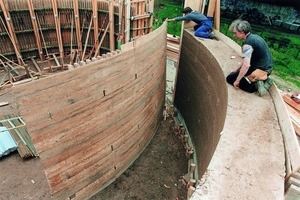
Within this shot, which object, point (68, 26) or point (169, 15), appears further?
point (169, 15)

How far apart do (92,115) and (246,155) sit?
383 cm

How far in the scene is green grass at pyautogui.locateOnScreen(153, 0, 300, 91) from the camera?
13.2 metres

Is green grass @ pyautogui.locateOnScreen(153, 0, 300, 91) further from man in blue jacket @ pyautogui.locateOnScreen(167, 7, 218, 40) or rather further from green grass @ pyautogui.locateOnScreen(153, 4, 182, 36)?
man in blue jacket @ pyautogui.locateOnScreen(167, 7, 218, 40)

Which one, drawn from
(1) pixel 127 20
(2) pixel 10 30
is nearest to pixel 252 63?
(1) pixel 127 20

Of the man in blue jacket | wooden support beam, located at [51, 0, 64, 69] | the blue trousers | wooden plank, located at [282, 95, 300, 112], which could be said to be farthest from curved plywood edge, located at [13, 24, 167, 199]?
wooden support beam, located at [51, 0, 64, 69]

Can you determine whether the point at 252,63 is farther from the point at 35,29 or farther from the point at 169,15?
the point at 169,15

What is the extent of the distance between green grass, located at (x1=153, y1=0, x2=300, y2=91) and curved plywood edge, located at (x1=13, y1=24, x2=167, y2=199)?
7.82 metres

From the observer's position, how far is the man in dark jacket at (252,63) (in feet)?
19.1

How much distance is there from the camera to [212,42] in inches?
367

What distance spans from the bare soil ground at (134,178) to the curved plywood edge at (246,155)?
3128 millimetres

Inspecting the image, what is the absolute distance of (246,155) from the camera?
183 inches

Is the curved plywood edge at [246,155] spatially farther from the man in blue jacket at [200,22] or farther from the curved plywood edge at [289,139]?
the man in blue jacket at [200,22]

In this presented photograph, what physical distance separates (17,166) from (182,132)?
20.1 feet

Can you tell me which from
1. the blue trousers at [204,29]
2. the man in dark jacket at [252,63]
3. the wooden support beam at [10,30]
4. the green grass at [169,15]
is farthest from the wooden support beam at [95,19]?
the man in dark jacket at [252,63]
